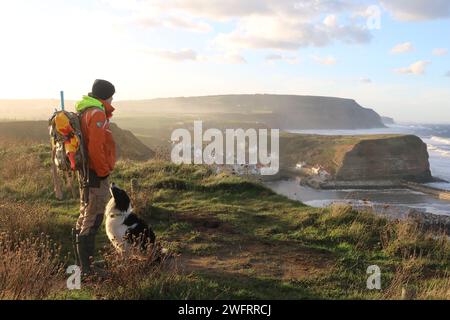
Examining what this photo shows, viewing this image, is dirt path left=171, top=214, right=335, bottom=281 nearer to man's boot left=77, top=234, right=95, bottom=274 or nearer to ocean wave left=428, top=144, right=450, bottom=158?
man's boot left=77, top=234, right=95, bottom=274

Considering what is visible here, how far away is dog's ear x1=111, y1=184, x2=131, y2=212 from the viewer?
5.98 meters

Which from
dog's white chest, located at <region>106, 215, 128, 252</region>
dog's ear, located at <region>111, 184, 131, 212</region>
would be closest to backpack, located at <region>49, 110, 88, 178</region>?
dog's ear, located at <region>111, 184, 131, 212</region>

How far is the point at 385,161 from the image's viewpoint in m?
85.8

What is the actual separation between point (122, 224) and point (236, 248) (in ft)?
7.76

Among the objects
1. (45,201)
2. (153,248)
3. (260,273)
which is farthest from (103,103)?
(45,201)

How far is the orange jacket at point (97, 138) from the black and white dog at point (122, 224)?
0.47 meters

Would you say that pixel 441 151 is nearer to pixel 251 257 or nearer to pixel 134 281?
pixel 251 257

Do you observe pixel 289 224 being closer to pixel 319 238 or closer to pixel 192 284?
pixel 319 238

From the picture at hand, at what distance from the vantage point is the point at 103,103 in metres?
5.82

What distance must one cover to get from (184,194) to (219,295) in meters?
6.62

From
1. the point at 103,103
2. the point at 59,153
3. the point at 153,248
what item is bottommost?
the point at 153,248

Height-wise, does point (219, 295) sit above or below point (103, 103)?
below

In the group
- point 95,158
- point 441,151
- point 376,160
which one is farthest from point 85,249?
point 441,151

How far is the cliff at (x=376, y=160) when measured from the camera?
82.8 meters
